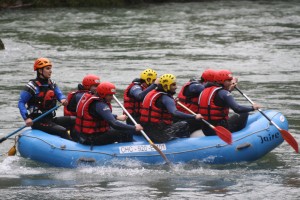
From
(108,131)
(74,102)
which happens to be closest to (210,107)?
(108,131)

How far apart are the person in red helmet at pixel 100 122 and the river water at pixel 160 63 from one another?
0.44 m

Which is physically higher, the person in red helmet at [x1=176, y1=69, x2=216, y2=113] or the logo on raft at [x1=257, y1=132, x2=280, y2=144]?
the person in red helmet at [x1=176, y1=69, x2=216, y2=113]

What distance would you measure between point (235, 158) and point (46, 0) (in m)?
24.9

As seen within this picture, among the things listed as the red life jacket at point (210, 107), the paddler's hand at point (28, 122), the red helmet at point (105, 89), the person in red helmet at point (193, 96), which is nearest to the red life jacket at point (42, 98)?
the paddler's hand at point (28, 122)

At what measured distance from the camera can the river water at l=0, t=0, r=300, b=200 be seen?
11453 mm

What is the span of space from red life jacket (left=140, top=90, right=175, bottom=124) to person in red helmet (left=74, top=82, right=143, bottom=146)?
316 mm

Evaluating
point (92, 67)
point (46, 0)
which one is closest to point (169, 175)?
point (92, 67)

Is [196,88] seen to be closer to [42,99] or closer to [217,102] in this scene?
[217,102]

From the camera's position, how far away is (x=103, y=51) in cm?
2514

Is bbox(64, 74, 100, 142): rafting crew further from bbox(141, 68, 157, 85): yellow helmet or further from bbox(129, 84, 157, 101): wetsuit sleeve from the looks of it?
bbox(141, 68, 157, 85): yellow helmet

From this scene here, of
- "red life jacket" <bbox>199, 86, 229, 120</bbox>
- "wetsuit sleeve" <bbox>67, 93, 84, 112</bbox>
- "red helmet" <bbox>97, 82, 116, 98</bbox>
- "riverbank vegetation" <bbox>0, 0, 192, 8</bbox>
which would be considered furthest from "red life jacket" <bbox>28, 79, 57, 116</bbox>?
"riverbank vegetation" <bbox>0, 0, 192, 8</bbox>

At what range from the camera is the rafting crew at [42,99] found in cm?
1255

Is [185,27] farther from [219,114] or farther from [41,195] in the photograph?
[41,195]

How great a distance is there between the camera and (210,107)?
12.7 m
